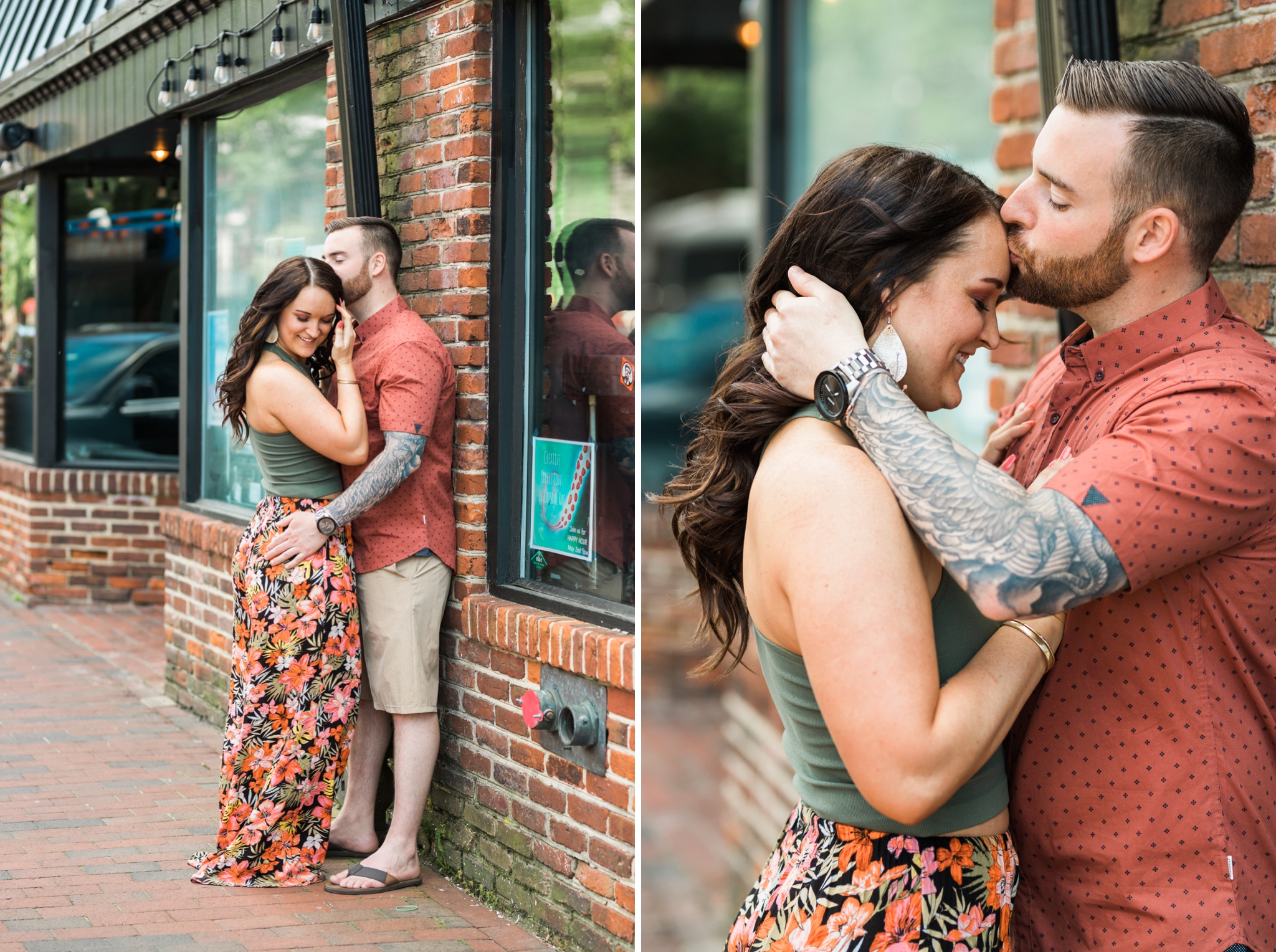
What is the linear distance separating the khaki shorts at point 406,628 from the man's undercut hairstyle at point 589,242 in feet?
3.59

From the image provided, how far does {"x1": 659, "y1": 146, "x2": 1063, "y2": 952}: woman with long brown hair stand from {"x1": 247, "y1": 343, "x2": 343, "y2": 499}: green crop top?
2743 mm

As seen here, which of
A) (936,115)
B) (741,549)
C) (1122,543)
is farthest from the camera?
(936,115)

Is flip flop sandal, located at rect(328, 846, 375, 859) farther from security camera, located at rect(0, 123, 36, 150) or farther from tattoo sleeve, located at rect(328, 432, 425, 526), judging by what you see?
security camera, located at rect(0, 123, 36, 150)

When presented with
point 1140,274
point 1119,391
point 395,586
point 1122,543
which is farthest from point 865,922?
point 395,586

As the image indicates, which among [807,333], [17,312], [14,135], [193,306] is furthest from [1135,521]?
[17,312]

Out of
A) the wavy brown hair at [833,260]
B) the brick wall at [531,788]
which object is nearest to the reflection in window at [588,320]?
the brick wall at [531,788]


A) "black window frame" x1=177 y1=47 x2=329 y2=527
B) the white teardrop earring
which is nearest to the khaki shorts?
the white teardrop earring

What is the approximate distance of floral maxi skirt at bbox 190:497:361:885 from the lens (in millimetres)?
4641

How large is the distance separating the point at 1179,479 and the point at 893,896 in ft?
2.40

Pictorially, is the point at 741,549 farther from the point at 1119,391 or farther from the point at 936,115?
the point at 936,115

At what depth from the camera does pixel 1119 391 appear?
2086mm

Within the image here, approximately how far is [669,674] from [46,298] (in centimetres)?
548

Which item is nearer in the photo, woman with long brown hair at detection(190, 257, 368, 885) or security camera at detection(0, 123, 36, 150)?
woman with long brown hair at detection(190, 257, 368, 885)

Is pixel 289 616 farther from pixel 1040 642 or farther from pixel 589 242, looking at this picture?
pixel 1040 642
